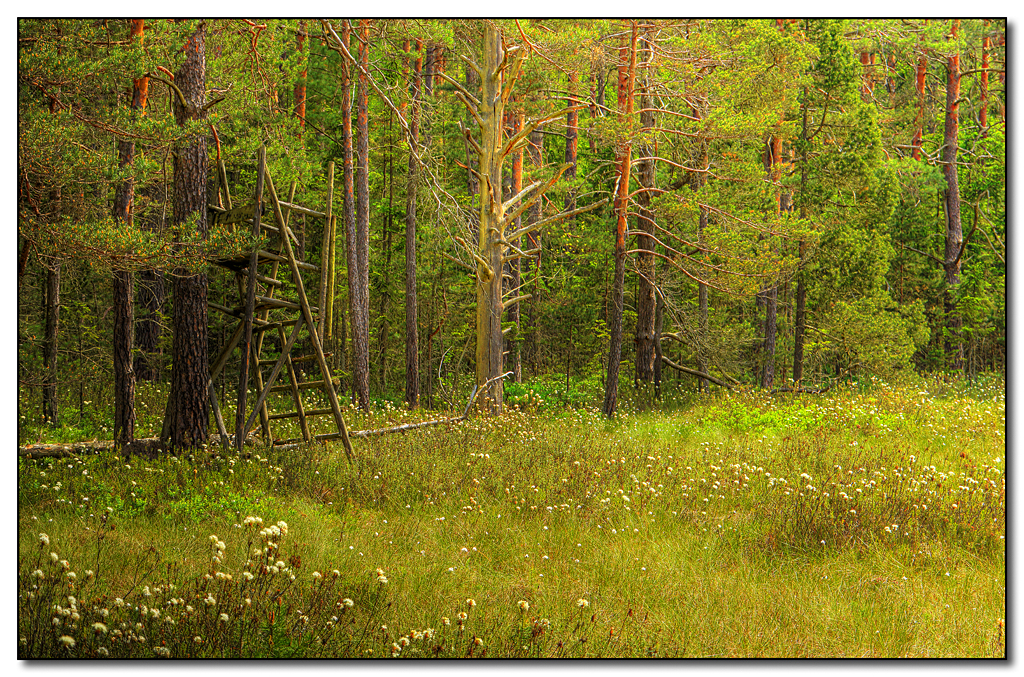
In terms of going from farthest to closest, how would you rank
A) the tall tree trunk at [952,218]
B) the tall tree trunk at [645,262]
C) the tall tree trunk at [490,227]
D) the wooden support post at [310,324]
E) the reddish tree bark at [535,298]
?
the reddish tree bark at [535,298], the tall tree trunk at [645,262], the tall tree trunk at [490,227], the tall tree trunk at [952,218], the wooden support post at [310,324]

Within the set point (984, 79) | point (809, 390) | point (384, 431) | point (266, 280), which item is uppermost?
point (984, 79)

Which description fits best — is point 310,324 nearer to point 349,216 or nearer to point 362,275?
point 349,216

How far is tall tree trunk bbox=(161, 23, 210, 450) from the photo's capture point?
25.4 feet

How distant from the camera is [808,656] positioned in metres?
4.50

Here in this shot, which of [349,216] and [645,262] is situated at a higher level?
[349,216]

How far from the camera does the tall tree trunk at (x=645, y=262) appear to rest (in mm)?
14078

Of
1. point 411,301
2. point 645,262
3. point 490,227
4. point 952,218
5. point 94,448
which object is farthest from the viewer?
point 411,301

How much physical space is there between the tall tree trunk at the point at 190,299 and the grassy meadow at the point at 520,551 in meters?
0.58

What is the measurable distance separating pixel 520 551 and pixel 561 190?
1305 cm

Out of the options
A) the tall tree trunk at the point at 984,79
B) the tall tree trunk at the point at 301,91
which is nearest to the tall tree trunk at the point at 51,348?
the tall tree trunk at the point at 301,91

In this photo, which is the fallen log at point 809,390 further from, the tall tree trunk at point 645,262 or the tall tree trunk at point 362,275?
the tall tree trunk at point 362,275

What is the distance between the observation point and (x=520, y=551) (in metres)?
5.77

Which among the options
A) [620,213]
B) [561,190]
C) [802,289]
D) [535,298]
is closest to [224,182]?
[620,213]

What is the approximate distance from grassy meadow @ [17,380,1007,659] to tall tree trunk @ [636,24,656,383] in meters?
6.38
